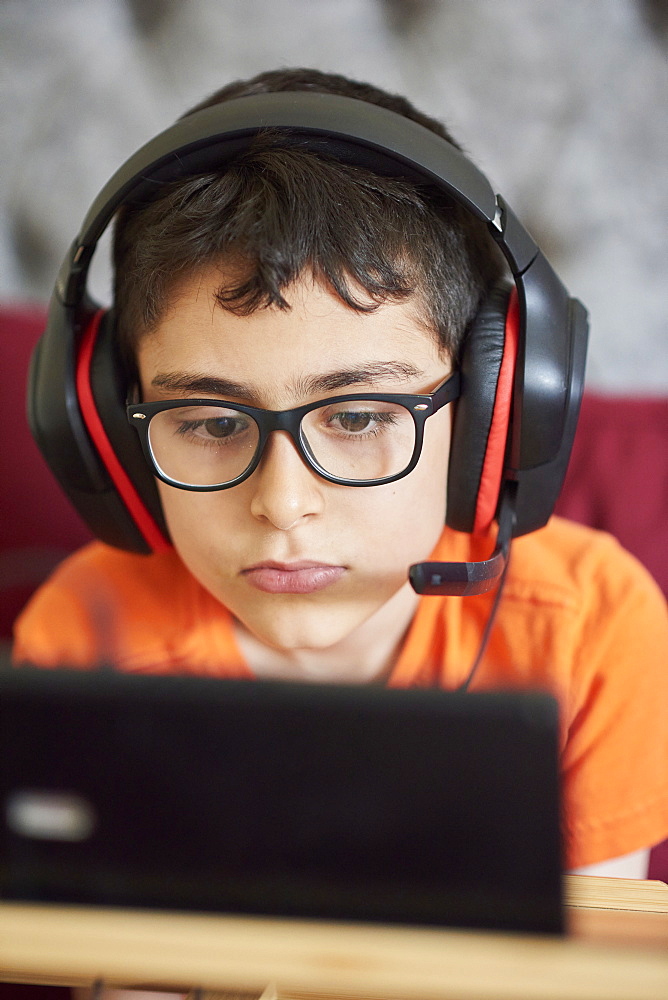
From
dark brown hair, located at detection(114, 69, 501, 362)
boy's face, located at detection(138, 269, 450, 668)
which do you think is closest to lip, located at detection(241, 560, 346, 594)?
boy's face, located at detection(138, 269, 450, 668)

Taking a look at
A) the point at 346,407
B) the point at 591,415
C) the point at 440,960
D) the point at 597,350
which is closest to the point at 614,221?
the point at 597,350

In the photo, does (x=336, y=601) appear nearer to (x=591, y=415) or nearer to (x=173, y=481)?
(x=173, y=481)

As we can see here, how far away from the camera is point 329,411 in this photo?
69cm

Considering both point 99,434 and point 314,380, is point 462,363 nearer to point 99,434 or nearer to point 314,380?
point 314,380

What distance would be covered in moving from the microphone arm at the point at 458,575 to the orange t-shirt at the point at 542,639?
18cm

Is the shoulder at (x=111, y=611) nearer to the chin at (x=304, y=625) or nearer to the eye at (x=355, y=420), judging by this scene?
the chin at (x=304, y=625)

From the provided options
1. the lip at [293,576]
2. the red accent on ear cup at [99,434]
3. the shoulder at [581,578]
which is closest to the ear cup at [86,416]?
the red accent on ear cup at [99,434]

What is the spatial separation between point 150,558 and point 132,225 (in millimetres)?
411

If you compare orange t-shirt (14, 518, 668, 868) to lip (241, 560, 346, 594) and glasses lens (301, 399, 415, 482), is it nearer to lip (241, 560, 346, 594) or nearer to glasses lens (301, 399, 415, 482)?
lip (241, 560, 346, 594)

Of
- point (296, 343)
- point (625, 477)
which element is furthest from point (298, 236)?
point (625, 477)

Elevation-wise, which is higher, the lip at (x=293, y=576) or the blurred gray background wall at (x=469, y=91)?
the blurred gray background wall at (x=469, y=91)

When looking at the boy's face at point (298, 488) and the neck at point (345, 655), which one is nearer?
the boy's face at point (298, 488)

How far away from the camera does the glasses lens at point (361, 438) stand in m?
0.69

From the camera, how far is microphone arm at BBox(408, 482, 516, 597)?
0.64 metres
